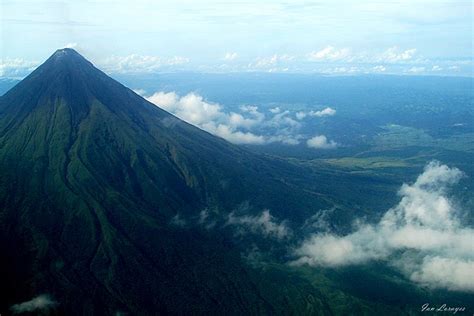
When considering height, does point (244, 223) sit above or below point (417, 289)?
above

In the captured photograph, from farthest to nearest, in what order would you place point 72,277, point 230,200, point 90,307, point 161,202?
point 230,200 → point 161,202 → point 72,277 → point 90,307

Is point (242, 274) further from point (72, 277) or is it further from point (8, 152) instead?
point (8, 152)

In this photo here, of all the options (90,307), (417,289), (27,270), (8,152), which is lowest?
(417,289)

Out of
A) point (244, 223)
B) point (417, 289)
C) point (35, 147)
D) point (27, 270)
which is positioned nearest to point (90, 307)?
point (27, 270)

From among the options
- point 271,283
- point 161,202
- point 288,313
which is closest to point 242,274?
point 271,283

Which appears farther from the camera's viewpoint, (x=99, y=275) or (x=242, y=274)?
(x=242, y=274)

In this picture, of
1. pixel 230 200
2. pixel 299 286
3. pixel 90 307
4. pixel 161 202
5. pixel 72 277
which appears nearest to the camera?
pixel 90 307
